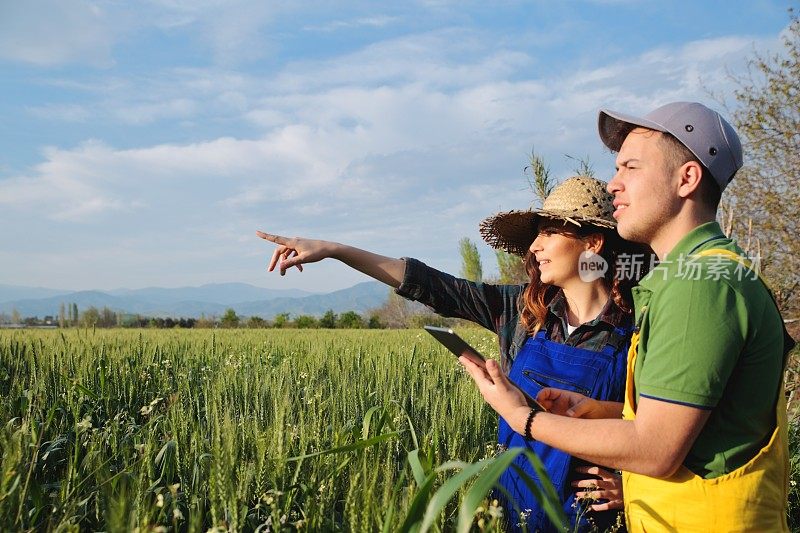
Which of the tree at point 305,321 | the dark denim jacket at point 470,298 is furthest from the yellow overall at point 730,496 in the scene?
the tree at point 305,321

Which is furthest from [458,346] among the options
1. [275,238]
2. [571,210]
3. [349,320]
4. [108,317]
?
[349,320]

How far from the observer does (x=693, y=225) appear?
173 cm

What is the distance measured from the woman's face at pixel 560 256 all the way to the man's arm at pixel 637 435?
3.69ft

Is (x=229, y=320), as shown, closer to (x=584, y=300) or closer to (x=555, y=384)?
(x=584, y=300)

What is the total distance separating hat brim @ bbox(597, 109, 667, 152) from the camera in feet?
5.94

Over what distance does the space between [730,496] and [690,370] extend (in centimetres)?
34

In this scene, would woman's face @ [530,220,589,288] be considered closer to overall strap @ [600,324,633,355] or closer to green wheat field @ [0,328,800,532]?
overall strap @ [600,324,633,355]

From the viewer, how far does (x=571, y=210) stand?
2.72 metres

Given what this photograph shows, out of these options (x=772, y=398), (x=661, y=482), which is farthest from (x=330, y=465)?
(x=772, y=398)

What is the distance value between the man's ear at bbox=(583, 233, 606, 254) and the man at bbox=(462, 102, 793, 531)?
916 millimetres

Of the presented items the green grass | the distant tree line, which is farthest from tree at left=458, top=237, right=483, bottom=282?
the green grass

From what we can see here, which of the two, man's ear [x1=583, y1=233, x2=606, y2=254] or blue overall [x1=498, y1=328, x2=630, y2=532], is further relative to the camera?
man's ear [x1=583, y1=233, x2=606, y2=254]

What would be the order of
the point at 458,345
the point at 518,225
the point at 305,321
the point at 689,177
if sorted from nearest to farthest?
the point at 689,177 → the point at 458,345 → the point at 518,225 → the point at 305,321

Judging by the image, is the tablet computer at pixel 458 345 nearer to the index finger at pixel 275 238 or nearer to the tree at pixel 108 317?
the index finger at pixel 275 238
